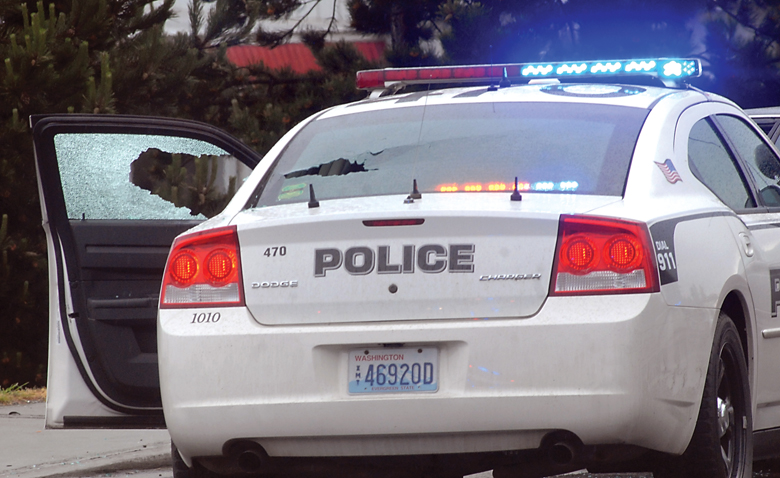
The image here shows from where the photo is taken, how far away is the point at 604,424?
3543 millimetres

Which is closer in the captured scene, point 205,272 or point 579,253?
point 579,253

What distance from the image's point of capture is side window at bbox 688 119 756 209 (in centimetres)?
452

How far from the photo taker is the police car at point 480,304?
3.58 metres

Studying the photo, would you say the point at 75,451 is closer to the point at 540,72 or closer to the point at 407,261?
the point at 540,72

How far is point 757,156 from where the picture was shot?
5410mm

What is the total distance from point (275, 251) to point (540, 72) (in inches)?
70.3

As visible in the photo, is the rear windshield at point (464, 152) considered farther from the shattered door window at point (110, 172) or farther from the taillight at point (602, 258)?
the shattered door window at point (110, 172)

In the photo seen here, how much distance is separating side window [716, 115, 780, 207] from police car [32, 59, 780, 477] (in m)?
0.46

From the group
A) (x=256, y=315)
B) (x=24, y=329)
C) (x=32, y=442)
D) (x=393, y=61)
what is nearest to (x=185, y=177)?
(x=24, y=329)

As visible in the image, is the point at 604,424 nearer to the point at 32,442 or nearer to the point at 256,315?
the point at 256,315

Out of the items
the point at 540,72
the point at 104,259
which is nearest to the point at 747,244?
the point at 540,72

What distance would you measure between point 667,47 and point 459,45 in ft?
9.91

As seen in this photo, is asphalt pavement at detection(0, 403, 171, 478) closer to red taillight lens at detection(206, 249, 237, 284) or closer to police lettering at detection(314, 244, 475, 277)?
red taillight lens at detection(206, 249, 237, 284)

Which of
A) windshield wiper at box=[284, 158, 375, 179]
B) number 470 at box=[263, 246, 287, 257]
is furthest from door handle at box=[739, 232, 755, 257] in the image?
number 470 at box=[263, 246, 287, 257]
